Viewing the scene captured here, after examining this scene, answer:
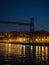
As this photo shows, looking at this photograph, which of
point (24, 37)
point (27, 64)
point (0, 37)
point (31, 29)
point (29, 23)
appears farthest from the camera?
point (0, 37)

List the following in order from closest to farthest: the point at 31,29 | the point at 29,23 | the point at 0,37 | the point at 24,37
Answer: the point at 31,29 → the point at 29,23 → the point at 24,37 → the point at 0,37

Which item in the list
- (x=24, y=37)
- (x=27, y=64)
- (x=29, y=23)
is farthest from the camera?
(x=24, y=37)

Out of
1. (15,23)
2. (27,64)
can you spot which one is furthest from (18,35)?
(27,64)

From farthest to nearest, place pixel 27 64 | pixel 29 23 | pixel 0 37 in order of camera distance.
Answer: pixel 0 37 < pixel 29 23 < pixel 27 64

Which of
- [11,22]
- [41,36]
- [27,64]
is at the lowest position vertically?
[27,64]

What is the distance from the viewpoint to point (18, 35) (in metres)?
51.9

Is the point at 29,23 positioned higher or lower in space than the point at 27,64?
higher

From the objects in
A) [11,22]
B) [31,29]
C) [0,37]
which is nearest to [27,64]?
[31,29]

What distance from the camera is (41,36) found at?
44.6 metres

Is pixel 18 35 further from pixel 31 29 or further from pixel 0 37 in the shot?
pixel 31 29

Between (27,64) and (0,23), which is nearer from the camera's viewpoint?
(27,64)

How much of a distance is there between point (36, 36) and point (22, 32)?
21.6 ft

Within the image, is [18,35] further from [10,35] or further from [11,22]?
[11,22]

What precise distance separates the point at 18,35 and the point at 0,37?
15.1 feet
